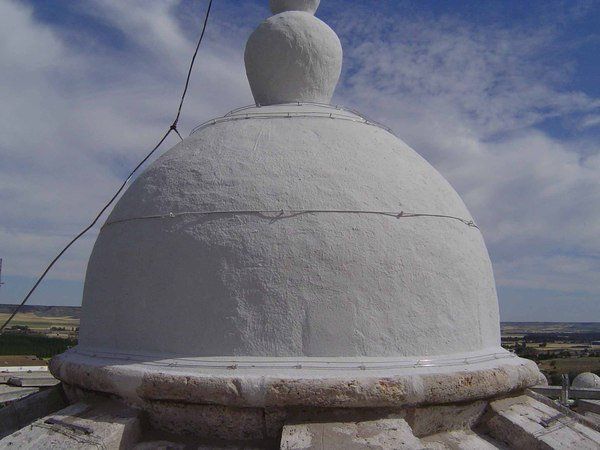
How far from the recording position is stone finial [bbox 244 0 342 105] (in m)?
7.18

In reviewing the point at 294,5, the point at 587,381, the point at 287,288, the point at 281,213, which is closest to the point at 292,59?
the point at 294,5

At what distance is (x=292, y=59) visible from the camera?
7.18 m

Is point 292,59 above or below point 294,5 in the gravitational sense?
below

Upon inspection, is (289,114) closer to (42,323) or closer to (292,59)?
(292,59)

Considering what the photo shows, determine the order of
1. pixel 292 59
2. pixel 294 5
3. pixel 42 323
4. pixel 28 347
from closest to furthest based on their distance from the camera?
pixel 292 59 < pixel 294 5 < pixel 28 347 < pixel 42 323

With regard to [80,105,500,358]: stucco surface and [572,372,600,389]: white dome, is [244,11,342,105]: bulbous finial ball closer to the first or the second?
[80,105,500,358]: stucco surface

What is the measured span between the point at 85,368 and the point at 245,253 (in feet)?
5.86

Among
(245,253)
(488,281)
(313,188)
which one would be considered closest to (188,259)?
(245,253)

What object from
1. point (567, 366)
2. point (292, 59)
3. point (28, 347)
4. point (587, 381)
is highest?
point (292, 59)

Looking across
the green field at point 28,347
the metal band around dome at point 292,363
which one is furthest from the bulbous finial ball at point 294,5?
the green field at point 28,347

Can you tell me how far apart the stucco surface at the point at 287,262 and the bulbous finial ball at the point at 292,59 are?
1.33 meters

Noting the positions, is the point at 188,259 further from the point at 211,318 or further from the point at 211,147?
the point at 211,147

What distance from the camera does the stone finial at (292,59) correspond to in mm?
7176

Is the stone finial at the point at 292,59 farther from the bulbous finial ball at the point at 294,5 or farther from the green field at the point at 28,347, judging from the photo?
the green field at the point at 28,347
